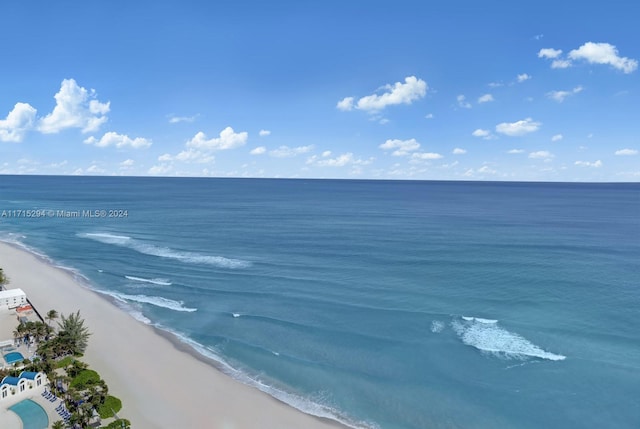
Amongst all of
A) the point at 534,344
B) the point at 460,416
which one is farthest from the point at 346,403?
the point at 534,344

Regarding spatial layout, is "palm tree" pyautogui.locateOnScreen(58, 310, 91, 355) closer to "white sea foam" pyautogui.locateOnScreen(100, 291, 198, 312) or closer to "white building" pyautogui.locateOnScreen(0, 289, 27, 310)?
"white sea foam" pyautogui.locateOnScreen(100, 291, 198, 312)

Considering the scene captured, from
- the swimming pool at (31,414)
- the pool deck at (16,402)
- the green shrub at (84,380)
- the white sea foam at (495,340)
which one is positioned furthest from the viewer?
the white sea foam at (495,340)

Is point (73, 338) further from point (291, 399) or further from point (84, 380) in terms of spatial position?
point (291, 399)

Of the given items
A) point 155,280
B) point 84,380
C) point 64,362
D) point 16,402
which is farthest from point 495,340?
point 155,280

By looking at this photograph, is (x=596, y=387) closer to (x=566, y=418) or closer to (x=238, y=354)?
(x=566, y=418)

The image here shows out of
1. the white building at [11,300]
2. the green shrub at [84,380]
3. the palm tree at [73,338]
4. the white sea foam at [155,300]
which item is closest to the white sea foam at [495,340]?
the white sea foam at [155,300]

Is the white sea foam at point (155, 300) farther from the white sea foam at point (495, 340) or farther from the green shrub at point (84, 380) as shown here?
the white sea foam at point (495, 340)

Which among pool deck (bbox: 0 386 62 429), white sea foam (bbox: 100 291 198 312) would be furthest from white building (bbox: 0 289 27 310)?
pool deck (bbox: 0 386 62 429)
